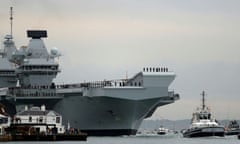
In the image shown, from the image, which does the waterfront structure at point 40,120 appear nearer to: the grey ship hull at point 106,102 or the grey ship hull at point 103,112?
the grey ship hull at point 106,102

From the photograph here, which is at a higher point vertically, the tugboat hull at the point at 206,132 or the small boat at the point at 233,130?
the small boat at the point at 233,130

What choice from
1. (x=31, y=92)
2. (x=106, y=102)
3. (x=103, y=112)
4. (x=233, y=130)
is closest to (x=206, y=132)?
(x=103, y=112)

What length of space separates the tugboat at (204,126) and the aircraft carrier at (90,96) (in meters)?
8.88

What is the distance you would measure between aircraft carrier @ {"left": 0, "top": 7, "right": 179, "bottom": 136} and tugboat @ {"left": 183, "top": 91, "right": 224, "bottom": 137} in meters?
8.88

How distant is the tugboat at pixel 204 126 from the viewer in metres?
123

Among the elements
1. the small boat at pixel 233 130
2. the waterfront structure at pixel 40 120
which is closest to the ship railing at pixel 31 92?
the waterfront structure at pixel 40 120

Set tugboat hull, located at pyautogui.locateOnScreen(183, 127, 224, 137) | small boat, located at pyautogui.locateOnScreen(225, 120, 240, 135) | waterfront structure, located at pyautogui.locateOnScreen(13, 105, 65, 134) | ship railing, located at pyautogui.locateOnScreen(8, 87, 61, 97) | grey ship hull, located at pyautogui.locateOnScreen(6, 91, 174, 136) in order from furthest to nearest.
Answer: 1. small boat, located at pyautogui.locateOnScreen(225, 120, 240, 135)
2. tugboat hull, located at pyautogui.locateOnScreen(183, 127, 224, 137)
3. ship railing, located at pyautogui.locateOnScreen(8, 87, 61, 97)
4. grey ship hull, located at pyautogui.locateOnScreen(6, 91, 174, 136)
5. waterfront structure, located at pyautogui.locateOnScreen(13, 105, 65, 134)

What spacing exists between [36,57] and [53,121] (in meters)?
31.6

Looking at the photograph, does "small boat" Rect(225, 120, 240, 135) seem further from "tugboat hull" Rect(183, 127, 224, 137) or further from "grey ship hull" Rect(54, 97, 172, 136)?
"grey ship hull" Rect(54, 97, 172, 136)

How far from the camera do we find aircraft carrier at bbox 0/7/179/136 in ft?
347

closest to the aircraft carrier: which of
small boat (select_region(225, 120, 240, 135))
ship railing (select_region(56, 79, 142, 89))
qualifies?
ship railing (select_region(56, 79, 142, 89))

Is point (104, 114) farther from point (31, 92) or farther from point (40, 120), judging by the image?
point (40, 120)

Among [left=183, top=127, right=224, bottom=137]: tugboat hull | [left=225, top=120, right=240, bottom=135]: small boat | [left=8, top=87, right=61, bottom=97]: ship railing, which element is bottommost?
[left=183, top=127, right=224, bottom=137]: tugboat hull

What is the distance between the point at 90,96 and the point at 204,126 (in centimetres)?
2281
